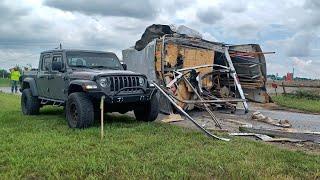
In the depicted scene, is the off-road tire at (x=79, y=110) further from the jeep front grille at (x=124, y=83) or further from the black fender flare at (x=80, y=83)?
the jeep front grille at (x=124, y=83)

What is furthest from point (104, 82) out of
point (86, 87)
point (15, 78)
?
point (15, 78)

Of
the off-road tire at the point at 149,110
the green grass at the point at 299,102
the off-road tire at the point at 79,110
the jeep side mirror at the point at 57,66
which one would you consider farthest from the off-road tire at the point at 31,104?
the green grass at the point at 299,102

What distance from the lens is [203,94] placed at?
51.6ft

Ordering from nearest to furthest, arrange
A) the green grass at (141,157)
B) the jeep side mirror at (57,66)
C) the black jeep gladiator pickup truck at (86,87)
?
the green grass at (141,157) < the black jeep gladiator pickup truck at (86,87) < the jeep side mirror at (57,66)

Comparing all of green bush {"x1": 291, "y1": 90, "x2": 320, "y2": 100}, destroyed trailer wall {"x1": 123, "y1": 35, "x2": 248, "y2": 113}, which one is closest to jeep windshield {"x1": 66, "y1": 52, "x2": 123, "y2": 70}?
destroyed trailer wall {"x1": 123, "y1": 35, "x2": 248, "y2": 113}

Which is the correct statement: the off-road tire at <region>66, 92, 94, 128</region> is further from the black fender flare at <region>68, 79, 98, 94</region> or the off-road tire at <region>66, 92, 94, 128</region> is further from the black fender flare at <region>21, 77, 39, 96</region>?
the black fender flare at <region>21, 77, 39, 96</region>

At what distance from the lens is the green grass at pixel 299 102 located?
744 inches

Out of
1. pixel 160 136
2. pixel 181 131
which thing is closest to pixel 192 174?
pixel 160 136

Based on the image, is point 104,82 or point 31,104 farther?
point 31,104

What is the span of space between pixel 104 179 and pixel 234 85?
11.8 metres

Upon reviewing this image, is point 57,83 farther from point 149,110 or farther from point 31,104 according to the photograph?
point 149,110

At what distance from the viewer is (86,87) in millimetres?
10430

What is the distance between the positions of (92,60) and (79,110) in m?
2.22

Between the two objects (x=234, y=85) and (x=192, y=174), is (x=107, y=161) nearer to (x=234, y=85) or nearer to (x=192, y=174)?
(x=192, y=174)
